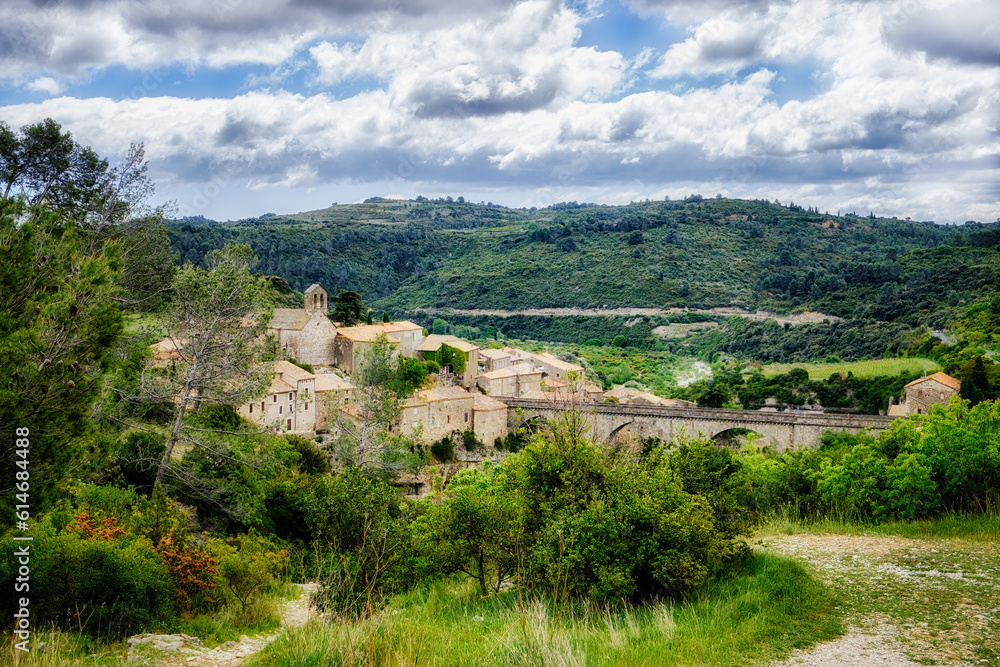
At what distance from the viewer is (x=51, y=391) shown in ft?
20.7

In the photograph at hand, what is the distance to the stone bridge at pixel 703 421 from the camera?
35469 mm

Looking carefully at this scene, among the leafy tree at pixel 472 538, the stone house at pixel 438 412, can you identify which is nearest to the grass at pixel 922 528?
the leafy tree at pixel 472 538

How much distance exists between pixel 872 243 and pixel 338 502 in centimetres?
12162

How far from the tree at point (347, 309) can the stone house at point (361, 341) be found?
2.17 meters

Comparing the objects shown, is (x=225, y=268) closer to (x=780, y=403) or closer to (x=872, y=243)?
(x=780, y=403)

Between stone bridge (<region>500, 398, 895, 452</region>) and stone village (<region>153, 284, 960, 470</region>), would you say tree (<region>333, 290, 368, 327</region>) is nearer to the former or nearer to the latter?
stone village (<region>153, 284, 960, 470</region>)

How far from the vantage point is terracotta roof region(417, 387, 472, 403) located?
1416 inches

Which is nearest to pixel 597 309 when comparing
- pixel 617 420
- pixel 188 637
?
pixel 617 420

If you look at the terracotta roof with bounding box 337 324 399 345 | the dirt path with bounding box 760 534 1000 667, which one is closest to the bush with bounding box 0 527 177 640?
the dirt path with bounding box 760 534 1000 667

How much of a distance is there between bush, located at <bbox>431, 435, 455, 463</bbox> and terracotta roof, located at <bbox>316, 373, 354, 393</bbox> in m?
5.90

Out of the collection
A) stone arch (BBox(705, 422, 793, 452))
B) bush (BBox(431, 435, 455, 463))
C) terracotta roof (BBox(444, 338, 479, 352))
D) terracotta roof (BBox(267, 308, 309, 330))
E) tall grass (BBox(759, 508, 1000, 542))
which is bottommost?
bush (BBox(431, 435, 455, 463))

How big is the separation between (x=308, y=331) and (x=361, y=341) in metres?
2.92

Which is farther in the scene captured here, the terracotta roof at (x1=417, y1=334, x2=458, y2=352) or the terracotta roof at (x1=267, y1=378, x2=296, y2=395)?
the terracotta roof at (x1=417, y1=334, x2=458, y2=352)

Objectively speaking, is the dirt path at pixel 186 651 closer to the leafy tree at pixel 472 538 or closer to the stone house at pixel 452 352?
the leafy tree at pixel 472 538
